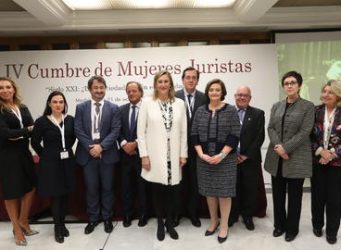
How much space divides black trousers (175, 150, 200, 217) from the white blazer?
0.35m

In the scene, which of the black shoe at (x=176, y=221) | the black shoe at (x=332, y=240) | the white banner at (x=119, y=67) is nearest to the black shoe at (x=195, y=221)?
the black shoe at (x=176, y=221)

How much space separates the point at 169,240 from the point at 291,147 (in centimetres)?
138

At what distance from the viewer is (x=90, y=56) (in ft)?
17.2


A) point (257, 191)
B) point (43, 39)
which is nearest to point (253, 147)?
point (257, 191)

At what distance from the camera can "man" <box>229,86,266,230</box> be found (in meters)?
3.38

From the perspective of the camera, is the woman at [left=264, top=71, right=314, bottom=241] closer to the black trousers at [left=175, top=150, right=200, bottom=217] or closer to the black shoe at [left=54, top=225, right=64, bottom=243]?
the black trousers at [left=175, top=150, right=200, bottom=217]

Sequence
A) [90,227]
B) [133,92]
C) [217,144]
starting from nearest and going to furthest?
1. [217,144]
2. [90,227]
3. [133,92]

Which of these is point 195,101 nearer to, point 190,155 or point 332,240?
point 190,155

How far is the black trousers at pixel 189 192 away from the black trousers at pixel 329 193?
1.10 meters

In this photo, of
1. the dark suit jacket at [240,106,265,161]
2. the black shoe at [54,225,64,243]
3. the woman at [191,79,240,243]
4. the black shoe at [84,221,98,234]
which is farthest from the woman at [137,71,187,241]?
the black shoe at [54,225,64,243]

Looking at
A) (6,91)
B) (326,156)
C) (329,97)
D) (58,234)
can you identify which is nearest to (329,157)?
(326,156)

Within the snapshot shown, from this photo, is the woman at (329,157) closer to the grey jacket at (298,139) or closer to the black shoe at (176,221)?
the grey jacket at (298,139)

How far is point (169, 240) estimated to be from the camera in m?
3.19

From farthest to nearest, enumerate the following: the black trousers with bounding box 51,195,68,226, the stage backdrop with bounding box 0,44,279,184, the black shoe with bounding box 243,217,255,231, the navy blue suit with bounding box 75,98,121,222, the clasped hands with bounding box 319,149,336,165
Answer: the stage backdrop with bounding box 0,44,279,184 → the black shoe with bounding box 243,217,255,231 → the navy blue suit with bounding box 75,98,121,222 → the black trousers with bounding box 51,195,68,226 → the clasped hands with bounding box 319,149,336,165
